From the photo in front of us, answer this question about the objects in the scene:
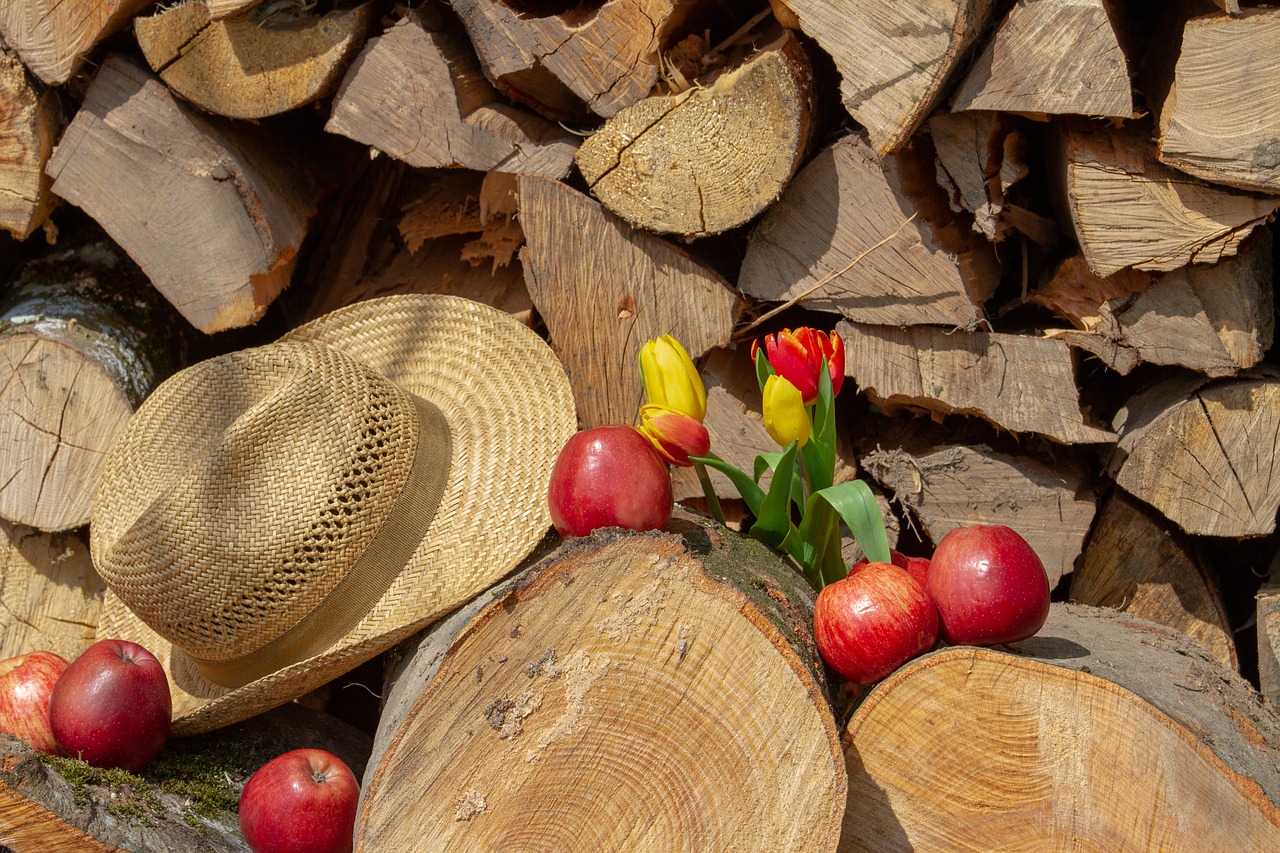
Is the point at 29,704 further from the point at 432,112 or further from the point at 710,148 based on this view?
the point at 710,148

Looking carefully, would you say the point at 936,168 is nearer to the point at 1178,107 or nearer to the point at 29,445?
the point at 1178,107

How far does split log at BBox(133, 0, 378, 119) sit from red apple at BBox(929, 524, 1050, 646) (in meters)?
1.67

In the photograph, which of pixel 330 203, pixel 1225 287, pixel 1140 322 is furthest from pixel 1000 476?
pixel 330 203

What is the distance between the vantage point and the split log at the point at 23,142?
2.35 meters

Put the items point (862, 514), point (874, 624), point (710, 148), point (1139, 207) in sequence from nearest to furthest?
point (874, 624) < point (862, 514) < point (1139, 207) < point (710, 148)

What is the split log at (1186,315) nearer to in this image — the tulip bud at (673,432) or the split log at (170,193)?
the tulip bud at (673,432)

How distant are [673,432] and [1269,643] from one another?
54.5 inches

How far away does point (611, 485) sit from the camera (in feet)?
5.62

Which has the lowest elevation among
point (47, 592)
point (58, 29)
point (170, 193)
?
point (47, 592)

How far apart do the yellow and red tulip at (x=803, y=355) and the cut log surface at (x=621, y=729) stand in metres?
0.38

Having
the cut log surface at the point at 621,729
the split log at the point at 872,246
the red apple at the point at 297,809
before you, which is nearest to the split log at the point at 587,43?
the split log at the point at 872,246

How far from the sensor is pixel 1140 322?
2012 mm

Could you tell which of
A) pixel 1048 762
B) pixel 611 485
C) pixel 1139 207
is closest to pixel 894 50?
pixel 1139 207

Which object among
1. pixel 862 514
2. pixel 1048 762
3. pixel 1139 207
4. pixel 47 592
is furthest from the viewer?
pixel 47 592
